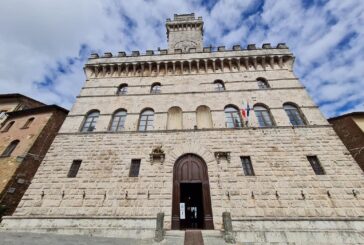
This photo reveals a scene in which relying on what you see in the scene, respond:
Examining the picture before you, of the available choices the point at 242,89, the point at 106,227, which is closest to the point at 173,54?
the point at 242,89

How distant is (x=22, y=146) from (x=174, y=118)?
10088mm

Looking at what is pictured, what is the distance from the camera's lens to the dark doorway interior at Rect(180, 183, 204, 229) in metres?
10.4

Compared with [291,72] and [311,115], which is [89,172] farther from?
[291,72]

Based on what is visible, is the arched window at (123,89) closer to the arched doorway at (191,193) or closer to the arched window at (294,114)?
the arched doorway at (191,193)

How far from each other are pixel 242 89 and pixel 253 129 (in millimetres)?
3431

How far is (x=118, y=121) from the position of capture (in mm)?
12109

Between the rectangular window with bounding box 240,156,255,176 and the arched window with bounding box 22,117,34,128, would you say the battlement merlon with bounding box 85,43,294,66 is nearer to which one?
the arched window with bounding box 22,117,34,128

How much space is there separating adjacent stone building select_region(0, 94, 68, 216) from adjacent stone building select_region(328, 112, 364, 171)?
20.0 meters

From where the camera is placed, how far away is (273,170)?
9359 millimetres

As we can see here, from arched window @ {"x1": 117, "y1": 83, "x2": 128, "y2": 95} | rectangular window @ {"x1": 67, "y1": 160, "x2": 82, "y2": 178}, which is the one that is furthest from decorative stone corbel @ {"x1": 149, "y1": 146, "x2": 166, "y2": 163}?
arched window @ {"x1": 117, "y1": 83, "x2": 128, "y2": 95}

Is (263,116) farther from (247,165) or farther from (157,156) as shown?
(157,156)

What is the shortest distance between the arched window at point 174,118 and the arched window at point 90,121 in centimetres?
494

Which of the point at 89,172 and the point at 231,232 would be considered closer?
→ the point at 231,232

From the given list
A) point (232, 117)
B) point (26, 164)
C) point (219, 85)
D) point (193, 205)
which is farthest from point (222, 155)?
point (26, 164)
